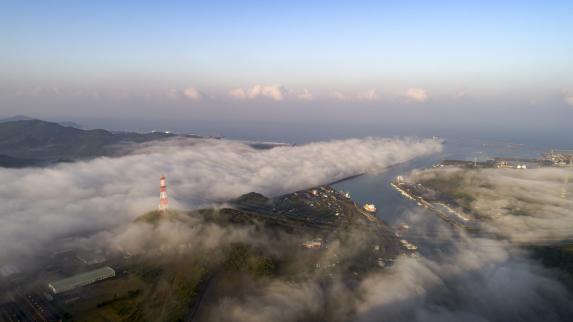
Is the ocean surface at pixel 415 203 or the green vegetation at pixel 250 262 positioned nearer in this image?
the green vegetation at pixel 250 262

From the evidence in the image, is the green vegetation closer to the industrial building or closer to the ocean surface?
the industrial building

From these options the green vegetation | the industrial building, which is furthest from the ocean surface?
the industrial building

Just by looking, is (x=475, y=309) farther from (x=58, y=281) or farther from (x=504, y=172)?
(x=504, y=172)

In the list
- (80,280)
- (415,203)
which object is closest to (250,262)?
(80,280)

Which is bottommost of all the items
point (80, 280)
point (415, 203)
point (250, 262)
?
point (80, 280)

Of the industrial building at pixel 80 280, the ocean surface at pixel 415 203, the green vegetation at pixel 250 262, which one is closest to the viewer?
the industrial building at pixel 80 280

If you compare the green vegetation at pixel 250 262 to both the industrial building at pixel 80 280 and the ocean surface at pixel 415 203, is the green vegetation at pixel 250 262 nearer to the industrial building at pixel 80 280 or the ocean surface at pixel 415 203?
the industrial building at pixel 80 280

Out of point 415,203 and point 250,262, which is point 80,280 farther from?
point 415,203

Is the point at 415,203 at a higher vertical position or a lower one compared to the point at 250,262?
lower

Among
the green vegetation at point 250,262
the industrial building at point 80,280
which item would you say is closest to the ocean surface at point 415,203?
the green vegetation at point 250,262
